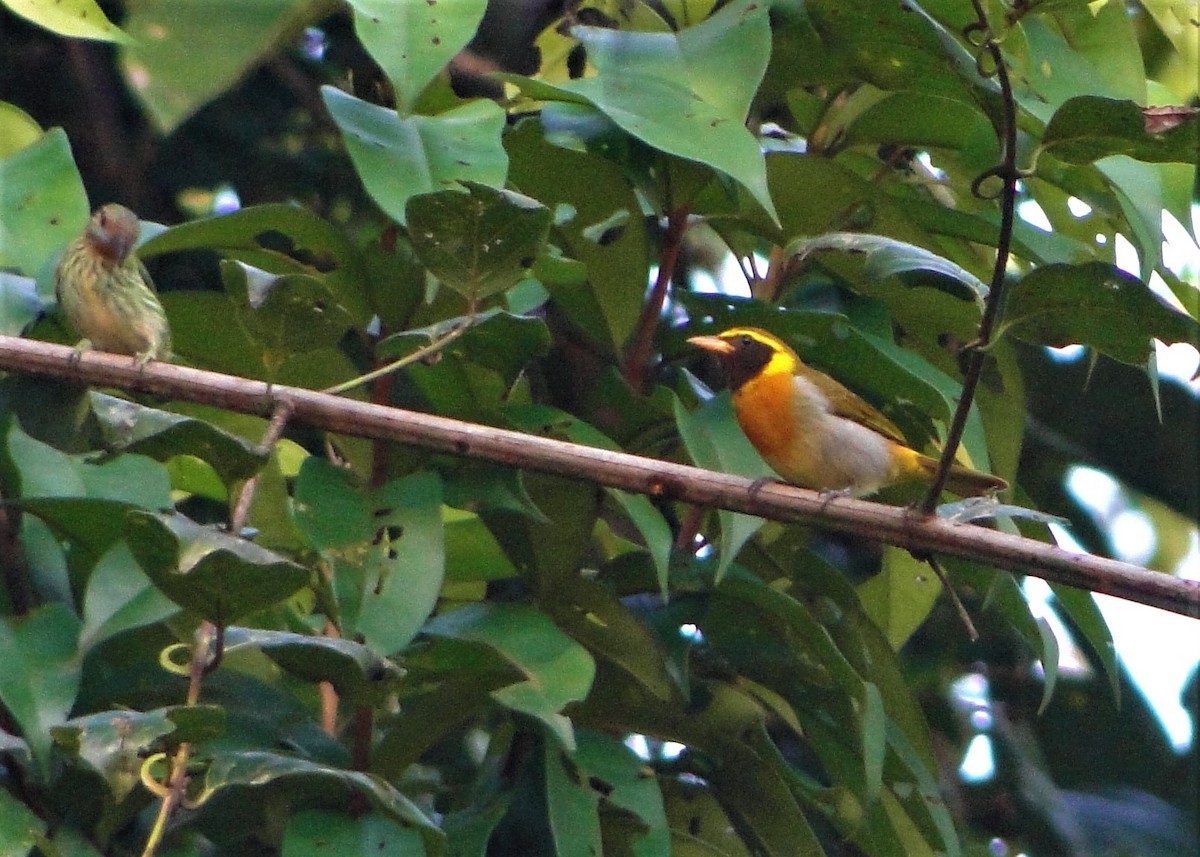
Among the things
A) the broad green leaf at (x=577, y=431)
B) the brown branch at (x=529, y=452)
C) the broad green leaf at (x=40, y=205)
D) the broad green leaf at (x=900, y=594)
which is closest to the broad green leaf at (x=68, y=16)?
the broad green leaf at (x=40, y=205)

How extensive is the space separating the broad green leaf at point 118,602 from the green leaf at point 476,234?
570 mm

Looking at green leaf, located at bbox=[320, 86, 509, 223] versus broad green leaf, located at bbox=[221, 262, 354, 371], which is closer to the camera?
broad green leaf, located at bbox=[221, 262, 354, 371]

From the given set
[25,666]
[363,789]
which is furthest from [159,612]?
[363,789]

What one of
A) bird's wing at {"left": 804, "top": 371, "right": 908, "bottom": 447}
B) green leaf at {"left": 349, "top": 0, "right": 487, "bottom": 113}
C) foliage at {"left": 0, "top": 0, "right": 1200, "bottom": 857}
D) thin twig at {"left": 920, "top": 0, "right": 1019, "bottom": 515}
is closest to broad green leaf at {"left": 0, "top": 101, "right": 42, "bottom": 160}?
foliage at {"left": 0, "top": 0, "right": 1200, "bottom": 857}

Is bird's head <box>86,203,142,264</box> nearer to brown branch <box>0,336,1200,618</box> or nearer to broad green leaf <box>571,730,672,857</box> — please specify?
brown branch <box>0,336,1200,618</box>

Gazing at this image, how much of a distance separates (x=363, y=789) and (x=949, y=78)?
1211 millimetres

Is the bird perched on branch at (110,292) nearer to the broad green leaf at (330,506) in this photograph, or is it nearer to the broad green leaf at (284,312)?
the broad green leaf at (330,506)

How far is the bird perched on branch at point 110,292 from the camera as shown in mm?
2621

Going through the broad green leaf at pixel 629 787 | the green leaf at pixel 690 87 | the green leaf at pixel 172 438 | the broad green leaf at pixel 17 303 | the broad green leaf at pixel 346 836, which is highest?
the green leaf at pixel 690 87

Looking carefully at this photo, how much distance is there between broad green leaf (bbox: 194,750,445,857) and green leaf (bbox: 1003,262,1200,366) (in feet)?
3.08

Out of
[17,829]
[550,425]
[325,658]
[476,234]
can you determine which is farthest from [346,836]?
[476,234]

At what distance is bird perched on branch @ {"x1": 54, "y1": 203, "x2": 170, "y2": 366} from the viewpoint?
103 inches

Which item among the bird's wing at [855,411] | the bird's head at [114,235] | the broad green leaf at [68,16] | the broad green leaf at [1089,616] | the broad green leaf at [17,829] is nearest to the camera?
the broad green leaf at [17,829]

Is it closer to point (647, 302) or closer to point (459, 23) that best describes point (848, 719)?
point (647, 302)
